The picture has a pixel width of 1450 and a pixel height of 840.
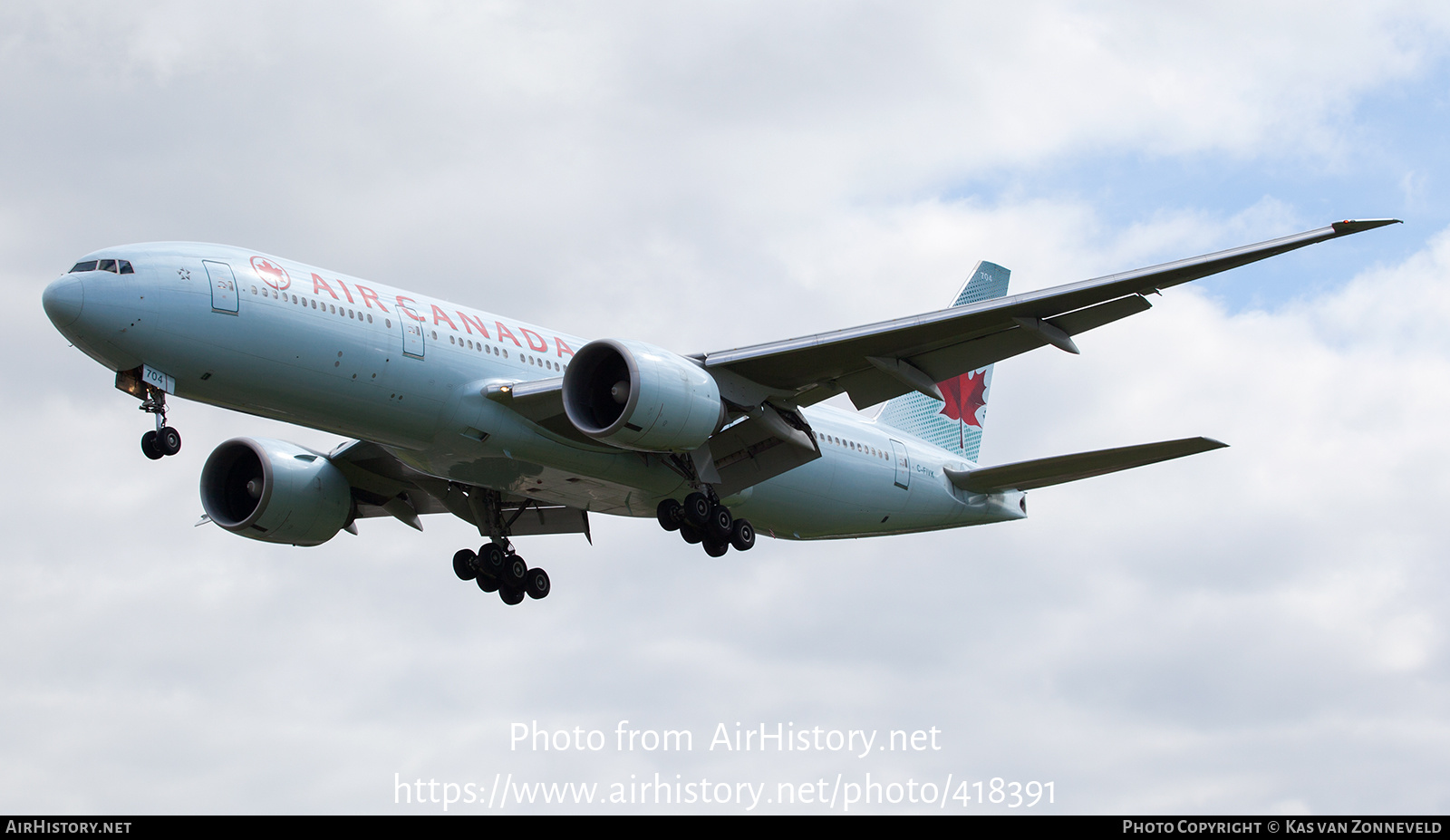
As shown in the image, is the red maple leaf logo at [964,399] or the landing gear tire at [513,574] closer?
the landing gear tire at [513,574]

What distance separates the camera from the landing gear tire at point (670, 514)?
2753cm

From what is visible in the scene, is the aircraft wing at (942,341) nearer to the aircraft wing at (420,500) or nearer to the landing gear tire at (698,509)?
the landing gear tire at (698,509)

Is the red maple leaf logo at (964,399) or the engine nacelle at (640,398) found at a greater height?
the red maple leaf logo at (964,399)

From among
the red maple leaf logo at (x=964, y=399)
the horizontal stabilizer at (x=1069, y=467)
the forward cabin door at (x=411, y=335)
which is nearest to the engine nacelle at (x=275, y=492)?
the forward cabin door at (x=411, y=335)

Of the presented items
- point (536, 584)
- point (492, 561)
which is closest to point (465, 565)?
point (492, 561)

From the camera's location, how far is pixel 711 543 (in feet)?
90.3

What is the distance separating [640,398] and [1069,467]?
32.0ft

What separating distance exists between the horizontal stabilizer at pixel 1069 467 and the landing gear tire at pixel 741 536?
6.28 meters

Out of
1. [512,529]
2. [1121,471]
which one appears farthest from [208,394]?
[1121,471]

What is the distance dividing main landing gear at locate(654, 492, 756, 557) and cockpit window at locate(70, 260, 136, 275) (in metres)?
9.98

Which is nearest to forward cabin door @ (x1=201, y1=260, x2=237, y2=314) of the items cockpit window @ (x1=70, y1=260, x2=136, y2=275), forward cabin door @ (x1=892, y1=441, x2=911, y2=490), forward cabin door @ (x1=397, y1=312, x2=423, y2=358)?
cockpit window @ (x1=70, y1=260, x2=136, y2=275)

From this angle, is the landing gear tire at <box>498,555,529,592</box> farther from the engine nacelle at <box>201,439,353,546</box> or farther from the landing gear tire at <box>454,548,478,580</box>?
the engine nacelle at <box>201,439,353,546</box>

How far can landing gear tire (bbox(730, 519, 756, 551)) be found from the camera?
27.7 m

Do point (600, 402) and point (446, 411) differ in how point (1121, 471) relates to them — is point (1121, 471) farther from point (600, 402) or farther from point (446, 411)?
point (446, 411)
